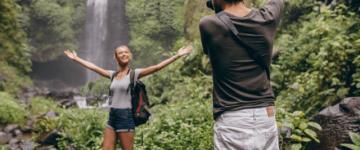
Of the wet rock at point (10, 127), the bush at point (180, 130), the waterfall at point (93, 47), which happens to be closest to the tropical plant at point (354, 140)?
the bush at point (180, 130)

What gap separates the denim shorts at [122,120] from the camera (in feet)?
14.9

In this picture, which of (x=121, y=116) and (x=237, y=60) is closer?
(x=237, y=60)

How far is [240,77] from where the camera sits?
222cm

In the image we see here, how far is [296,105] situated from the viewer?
6.39m

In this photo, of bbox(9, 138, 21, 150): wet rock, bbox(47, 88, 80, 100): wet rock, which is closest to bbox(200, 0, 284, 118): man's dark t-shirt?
A: bbox(9, 138, 21, 150): wet rock

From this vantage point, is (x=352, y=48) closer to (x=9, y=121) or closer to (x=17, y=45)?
(x=9, y=121)

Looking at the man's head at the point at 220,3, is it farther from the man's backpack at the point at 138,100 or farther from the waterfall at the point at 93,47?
the waterfall at the point at 93,47

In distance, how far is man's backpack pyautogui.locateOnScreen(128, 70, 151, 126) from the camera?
4570 millimetres

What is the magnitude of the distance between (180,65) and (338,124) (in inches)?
247

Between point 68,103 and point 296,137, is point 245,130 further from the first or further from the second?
point 68,103

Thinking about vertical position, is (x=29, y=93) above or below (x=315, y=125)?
above

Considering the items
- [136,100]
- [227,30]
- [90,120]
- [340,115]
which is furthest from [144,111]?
[90,120]

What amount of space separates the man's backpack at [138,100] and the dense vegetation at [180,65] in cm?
106

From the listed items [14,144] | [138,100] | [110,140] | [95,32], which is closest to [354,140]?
[138,100]
